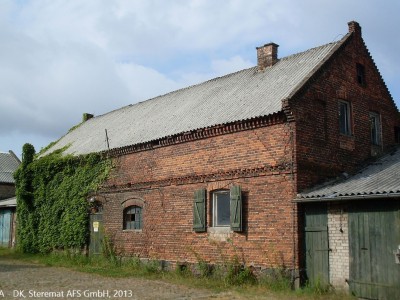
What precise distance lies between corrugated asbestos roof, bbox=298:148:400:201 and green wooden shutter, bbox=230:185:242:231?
194cm

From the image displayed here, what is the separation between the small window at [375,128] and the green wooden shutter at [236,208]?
19.8 feet

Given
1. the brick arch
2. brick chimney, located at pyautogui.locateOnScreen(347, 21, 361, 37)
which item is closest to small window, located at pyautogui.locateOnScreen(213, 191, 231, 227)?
the brick arch

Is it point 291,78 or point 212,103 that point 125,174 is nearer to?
point 212,103

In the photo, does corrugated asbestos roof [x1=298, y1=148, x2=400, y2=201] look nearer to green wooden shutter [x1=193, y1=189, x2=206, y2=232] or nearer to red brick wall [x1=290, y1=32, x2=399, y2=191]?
red brick wall [x1=290, y1=32, x2=399, y2=191]

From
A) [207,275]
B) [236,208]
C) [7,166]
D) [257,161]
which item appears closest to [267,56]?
[257,161]

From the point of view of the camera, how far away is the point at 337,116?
15297mm

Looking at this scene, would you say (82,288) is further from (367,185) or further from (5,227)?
(5,227)

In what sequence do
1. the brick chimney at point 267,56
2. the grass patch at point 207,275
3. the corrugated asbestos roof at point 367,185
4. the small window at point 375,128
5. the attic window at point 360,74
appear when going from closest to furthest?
1. the corrugated asbestos roof at point 367,185
2. the grass patch at point 207,275
3. the attic window at point 360,74
4. the small window at point 375,128
5. the brick chimney at point 267,56

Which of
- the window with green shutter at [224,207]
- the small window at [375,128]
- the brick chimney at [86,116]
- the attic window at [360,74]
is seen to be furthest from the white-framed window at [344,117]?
the brick chimney at [86,116]

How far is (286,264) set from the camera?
12.9m

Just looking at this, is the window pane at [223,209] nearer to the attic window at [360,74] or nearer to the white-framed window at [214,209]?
the white-framed window at [214,209]

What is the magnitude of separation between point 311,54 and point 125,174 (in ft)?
27.7

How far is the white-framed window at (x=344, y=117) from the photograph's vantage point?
51.5ft

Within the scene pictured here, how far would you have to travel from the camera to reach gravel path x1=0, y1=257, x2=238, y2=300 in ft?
38.4
